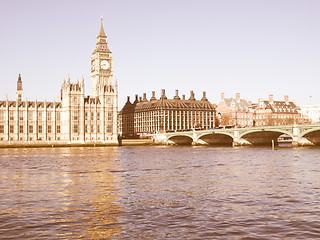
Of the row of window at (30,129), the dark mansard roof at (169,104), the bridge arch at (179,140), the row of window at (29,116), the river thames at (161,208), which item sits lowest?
the river thames at (161,208)

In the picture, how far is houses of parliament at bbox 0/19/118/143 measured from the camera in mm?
118188

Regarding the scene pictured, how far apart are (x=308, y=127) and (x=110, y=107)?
6594cm

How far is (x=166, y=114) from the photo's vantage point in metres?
157

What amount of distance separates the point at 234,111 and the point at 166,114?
2822cm

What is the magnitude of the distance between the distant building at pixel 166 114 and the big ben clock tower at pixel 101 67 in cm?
2393

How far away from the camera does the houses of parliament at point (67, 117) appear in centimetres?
Answer: 11819

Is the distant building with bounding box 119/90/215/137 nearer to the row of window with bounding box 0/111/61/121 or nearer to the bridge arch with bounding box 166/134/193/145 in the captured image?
the bridge arch with bounding box 166/134/193/145

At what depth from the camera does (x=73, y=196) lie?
23.0 meters

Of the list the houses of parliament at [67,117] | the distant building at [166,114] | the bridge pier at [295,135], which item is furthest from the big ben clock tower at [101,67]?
the bridge pier at [295,135]

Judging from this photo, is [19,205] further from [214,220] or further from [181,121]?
[181,121]

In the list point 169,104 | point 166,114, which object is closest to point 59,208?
point 166,114

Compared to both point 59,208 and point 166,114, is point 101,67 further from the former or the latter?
point 59,208

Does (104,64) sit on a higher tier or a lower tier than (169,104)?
higher

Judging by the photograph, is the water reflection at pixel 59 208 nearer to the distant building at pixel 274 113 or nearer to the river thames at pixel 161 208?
the river thames at pixel 161 208
